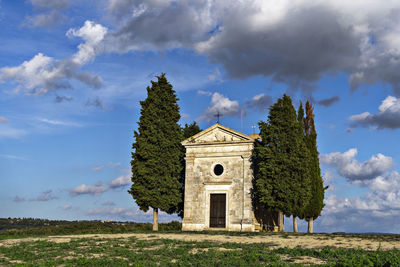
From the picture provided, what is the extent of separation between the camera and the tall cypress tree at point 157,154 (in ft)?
109

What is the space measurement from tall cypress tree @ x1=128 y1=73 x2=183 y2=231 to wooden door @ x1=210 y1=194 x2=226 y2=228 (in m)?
3.17

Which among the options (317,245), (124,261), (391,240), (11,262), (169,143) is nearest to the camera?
(124,261)

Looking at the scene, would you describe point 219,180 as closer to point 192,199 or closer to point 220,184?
point 220,184

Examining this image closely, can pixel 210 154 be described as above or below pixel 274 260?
above

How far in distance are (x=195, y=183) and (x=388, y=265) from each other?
22.9 metres

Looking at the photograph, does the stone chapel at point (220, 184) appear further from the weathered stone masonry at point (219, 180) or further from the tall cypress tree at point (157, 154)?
the tall cypress tree at point (157, 154)

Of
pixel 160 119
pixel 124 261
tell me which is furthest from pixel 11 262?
pixel 160 119

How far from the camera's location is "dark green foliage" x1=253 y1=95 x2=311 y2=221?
3012 cm

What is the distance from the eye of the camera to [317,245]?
65.1ft

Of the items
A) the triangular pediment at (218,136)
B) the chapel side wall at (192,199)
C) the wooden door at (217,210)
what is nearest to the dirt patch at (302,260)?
the wooden door at (217,210)

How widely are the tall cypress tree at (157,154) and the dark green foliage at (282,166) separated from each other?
732 cm

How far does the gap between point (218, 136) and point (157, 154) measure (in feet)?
18.3

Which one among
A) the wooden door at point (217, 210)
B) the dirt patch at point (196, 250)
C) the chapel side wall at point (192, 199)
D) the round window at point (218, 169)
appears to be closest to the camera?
the dirt patch at point (196, 250)

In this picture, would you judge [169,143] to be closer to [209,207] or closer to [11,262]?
[209,207]
